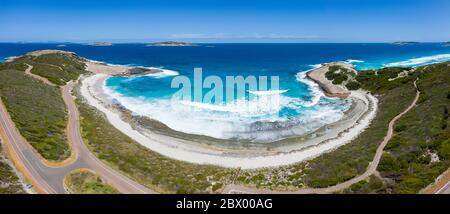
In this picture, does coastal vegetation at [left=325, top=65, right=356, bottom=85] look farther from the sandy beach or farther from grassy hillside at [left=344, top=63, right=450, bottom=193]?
grassy hillside at [left=344, top=63, right=450, bottom=193]

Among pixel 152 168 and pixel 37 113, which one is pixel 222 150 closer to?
pixel 152 168

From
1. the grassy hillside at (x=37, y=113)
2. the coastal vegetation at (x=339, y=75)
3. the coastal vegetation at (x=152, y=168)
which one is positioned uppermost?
the coastal vegetation at (x=339, y=75)

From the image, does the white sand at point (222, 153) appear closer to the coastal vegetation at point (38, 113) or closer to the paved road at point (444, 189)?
the coastal vegetation at point (38, 113)

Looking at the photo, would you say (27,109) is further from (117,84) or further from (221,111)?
(117,84)

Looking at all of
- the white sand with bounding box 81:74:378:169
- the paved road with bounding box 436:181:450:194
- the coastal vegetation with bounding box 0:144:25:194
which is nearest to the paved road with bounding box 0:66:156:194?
the coastal vegetation with bounding box 0:144:25:194

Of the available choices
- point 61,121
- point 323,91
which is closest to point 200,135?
point 61,121

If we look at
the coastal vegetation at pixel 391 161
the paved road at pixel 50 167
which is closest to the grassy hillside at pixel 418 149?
the coastal vegetation at pixel 391 161
